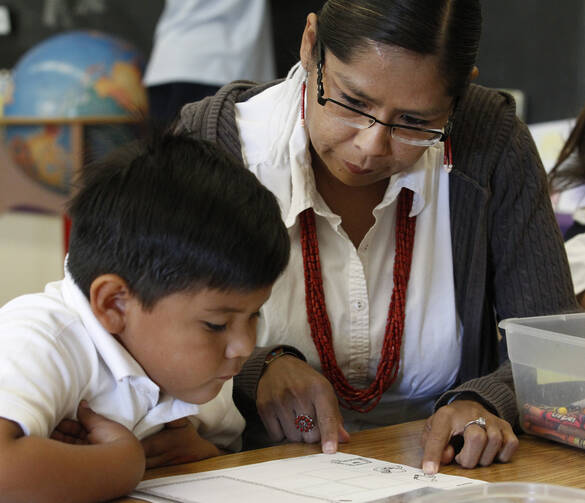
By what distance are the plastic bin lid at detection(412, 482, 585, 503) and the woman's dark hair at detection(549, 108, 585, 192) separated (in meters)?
1.09

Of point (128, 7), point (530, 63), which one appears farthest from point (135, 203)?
point (128, 7)

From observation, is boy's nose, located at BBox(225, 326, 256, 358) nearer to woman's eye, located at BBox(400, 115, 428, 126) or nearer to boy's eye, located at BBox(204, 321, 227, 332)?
boy's eye, located at BBox(204, 321, 227, 332)

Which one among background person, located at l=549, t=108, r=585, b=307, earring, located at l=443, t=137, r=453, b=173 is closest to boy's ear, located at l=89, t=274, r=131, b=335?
earring, located at l=443, t=137, r=453, b=173

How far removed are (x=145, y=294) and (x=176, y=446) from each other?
0.19 meters

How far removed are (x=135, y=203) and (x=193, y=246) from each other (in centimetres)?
7

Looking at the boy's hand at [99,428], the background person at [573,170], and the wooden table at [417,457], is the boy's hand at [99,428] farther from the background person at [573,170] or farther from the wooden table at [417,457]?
the background person at [573,170]

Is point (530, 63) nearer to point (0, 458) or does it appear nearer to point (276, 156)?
point (276, 156)

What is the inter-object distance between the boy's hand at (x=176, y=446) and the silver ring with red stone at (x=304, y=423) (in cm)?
12

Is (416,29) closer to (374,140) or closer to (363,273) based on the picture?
(374,140)

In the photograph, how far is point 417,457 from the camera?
3.28 feet

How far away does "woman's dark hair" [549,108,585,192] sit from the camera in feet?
5.93

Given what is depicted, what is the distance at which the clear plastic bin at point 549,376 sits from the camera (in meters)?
1.02

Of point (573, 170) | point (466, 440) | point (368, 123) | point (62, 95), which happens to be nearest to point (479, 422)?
point (466, 440)

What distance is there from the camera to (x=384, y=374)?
4.22 feet
